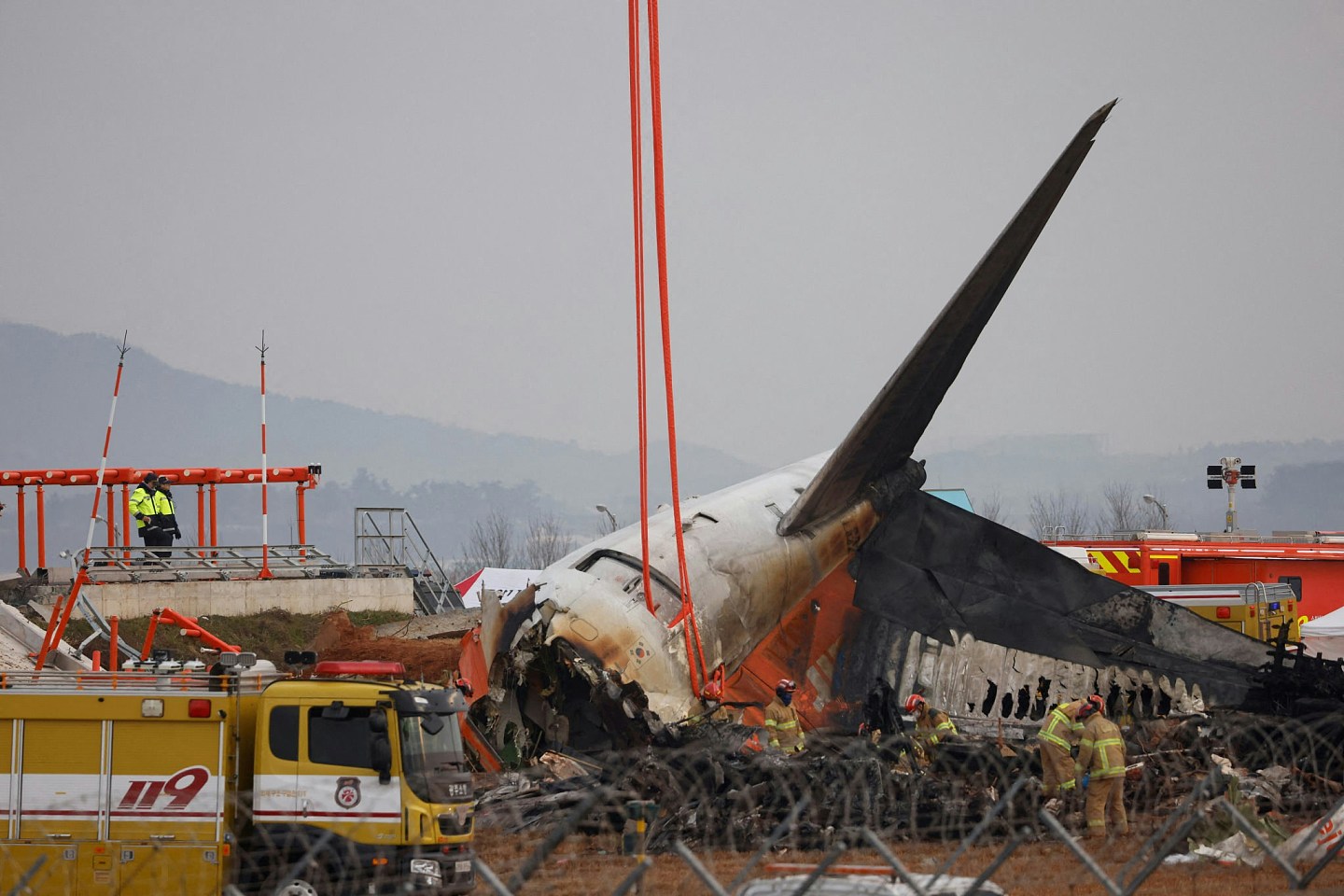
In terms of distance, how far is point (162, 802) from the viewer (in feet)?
33.7

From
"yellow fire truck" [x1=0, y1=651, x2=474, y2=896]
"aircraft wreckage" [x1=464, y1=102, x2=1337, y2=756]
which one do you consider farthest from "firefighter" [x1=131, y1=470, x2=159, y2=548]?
"yellow fire truck" [x1=0, y1=651, x2=474, y2=896]

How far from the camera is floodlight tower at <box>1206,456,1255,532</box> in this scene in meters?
48.6

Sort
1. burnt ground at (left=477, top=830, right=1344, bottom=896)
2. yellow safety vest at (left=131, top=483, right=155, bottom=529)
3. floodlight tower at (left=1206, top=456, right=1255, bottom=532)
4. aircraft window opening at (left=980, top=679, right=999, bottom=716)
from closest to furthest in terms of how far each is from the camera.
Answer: burnt ground at (left=477, top=830, right=1344, bottom=896) < aircraft window opening at (left=980, top=679, right=999, bottom=716) < yellow safety vest at (left=131, top=483, right=155, bottom=529) < floodlight tower at (left=1206, top=456, right=1255, bottom=532)

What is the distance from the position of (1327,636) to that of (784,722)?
22.5 metres

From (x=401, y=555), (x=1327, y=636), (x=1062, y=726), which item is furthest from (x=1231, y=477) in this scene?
(x=1062, y=726)

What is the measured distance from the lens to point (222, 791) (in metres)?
10.2

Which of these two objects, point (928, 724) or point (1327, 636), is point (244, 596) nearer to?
point (928, 724)

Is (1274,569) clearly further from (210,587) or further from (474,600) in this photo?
(210,587)

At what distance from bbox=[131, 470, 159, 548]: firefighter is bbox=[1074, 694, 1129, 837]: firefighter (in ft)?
63.2

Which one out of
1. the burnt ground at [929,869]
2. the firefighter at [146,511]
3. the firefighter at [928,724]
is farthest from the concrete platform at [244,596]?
the firefighter at [928,724]

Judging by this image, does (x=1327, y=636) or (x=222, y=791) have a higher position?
(x=222, y=791)

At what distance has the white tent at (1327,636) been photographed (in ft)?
105

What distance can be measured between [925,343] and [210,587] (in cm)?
1554

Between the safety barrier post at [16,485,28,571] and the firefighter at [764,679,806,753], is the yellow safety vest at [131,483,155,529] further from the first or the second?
the firefighter at [764,679,806,753]
